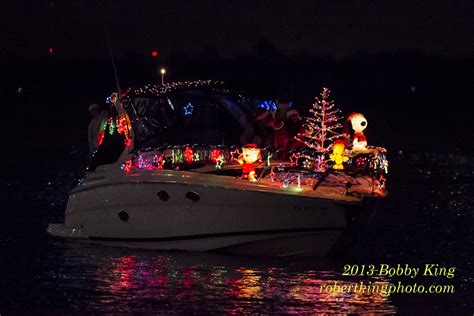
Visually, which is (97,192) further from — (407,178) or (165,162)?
(407,178)

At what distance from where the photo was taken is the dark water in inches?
697

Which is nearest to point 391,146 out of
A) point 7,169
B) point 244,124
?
point 7,169

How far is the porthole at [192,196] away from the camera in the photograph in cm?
2088

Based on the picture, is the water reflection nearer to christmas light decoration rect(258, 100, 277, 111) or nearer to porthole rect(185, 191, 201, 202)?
porthole rect(185, 191, 201, 202)

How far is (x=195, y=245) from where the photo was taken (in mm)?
21578

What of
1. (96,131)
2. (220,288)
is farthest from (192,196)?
(96,131)

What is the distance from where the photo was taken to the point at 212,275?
1992 cm

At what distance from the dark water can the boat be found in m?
0.34

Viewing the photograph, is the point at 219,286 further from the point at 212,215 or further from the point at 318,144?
the point at 318,144

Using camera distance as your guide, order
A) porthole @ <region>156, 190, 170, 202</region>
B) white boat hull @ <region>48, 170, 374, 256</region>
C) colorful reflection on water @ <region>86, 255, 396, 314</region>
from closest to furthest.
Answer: colorful reflection on water @ <region>86, 255, 396, 314</region> < white boat hull @ <region>48, 170, 374, 256</region> < porthole @ <region>156, 190, 170, 202</region>

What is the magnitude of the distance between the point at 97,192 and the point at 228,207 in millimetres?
2760

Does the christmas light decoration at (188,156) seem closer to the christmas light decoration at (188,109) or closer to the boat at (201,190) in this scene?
the boat at (201,190)

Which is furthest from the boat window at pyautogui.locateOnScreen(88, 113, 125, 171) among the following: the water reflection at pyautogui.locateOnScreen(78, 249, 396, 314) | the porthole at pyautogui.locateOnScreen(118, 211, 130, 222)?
the water reflection at pyautogui.locateOnScreen(78, 249, 396, 314)

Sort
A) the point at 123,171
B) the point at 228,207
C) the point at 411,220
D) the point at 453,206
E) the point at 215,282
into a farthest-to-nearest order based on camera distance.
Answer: the point at 453,206 < the point at 411,220 < the point at 123,171 < the point at 228,207 < the point at 215,282
